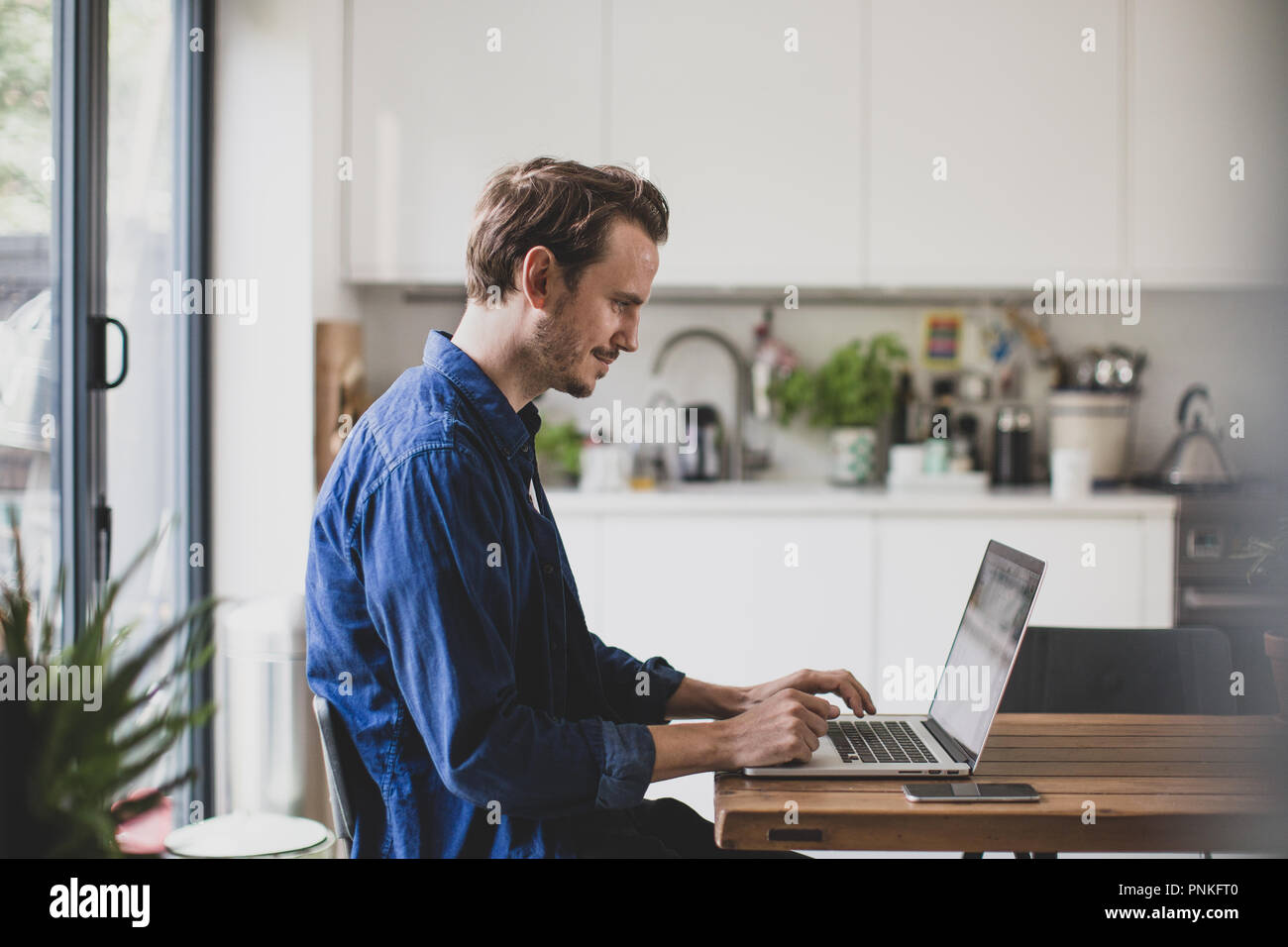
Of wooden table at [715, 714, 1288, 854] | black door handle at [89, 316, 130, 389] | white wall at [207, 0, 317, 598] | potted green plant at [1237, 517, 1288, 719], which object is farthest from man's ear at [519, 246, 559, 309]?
white wall at [207, 0, 317, 598]

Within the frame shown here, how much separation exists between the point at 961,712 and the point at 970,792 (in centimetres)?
20

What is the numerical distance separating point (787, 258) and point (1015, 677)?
158 centimetres

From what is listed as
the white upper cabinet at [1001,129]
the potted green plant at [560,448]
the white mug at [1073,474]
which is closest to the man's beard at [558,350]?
the potted green plant at [560,448]

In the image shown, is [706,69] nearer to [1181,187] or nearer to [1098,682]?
[1181,187]

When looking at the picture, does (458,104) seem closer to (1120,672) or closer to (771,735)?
(1120,672)

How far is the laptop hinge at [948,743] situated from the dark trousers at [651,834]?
0.25 meters

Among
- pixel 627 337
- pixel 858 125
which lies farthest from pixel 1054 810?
pixel 858 125

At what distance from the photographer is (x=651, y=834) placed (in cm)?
157

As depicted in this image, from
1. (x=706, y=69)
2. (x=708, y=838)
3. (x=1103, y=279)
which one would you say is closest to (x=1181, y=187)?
(x=1103, y=279)

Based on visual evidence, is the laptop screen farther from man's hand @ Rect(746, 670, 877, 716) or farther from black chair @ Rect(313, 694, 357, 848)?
black chair @ Rect(313, 694, 357, 848)

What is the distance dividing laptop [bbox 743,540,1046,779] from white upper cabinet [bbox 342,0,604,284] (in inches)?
78.7

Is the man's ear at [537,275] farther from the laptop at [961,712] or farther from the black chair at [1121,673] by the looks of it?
the black chair at [1121,673]

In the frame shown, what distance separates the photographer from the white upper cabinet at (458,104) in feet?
10.0

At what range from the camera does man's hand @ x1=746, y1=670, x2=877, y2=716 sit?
145 centimetres
